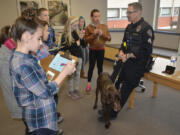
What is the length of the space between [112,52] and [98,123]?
3.11 m

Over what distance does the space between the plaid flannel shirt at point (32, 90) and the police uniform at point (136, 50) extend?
58.6 inches

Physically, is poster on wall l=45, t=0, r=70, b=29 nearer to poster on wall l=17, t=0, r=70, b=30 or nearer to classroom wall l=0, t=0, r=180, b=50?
poster on wall l=17, t=0, r=70, b=30

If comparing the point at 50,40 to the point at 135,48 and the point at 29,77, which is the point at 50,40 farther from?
the point at 29,77

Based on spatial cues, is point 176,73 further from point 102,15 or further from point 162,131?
point 102,15

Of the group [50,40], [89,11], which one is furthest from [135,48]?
[89,11]

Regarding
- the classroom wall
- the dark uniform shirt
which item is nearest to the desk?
the dark uniform shirt

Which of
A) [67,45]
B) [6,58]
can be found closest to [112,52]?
[67,45]

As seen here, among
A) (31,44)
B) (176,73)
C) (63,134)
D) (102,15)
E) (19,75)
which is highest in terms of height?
(102,15)

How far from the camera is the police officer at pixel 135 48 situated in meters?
2.31

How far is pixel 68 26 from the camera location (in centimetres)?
260

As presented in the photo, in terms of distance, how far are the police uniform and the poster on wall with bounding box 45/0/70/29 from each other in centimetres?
324

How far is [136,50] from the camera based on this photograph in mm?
2391

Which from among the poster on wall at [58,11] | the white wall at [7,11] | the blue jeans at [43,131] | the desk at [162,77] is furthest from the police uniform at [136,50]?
the white wall at [7,11]

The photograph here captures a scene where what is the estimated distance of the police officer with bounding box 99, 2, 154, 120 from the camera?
7.57 feet
